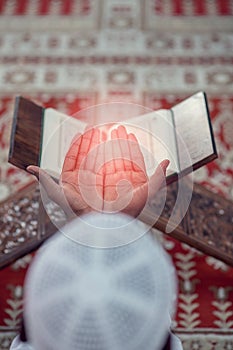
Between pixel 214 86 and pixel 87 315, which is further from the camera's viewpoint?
pixel 214 86

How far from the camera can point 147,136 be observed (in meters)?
1.39

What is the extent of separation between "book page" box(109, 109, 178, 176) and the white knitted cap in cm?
34

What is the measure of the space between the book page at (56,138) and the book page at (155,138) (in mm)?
133

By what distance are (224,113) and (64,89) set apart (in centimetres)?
55

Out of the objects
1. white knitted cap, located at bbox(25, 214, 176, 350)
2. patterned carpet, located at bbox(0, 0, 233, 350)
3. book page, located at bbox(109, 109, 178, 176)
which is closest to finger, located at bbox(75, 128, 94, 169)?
book page, located at bbox(109, 109, 178, 176)

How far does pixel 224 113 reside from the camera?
6.38 feet

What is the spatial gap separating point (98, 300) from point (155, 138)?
55 centimetres

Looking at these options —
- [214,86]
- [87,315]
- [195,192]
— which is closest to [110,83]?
[214,86]

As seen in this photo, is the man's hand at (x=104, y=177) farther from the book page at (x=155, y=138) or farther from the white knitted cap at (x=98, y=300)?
the white knitted cap at (x=98, y=300)

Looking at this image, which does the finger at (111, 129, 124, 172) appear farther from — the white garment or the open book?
the white garment

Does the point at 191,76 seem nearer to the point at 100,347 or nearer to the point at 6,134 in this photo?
the point at 6,134

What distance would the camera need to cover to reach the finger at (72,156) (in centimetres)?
123

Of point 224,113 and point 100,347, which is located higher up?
point 100,347

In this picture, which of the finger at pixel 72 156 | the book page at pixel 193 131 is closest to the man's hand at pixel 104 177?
the finger at pixel 72 156
